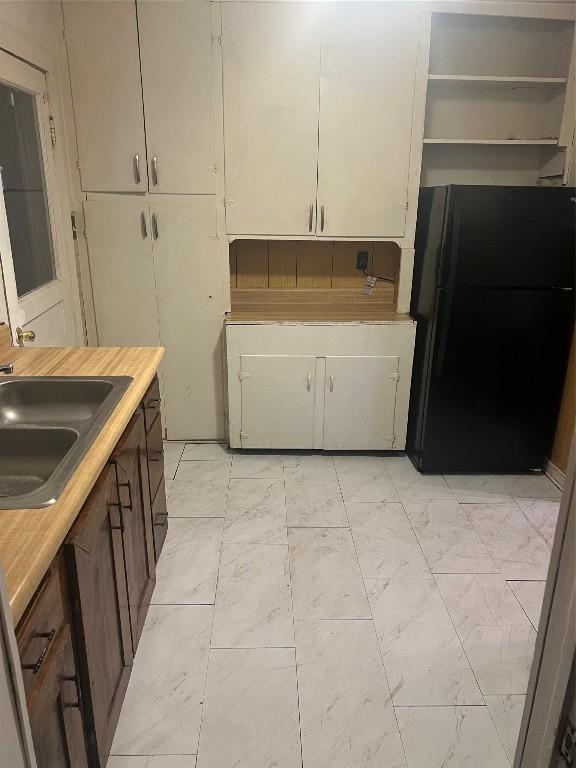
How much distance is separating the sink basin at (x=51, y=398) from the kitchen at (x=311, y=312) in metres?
0.08

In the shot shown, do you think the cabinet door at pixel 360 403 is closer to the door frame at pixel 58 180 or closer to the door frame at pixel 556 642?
the door frame at pixel 58 180

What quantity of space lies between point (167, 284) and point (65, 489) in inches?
85.5

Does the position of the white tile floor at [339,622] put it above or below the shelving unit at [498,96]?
below

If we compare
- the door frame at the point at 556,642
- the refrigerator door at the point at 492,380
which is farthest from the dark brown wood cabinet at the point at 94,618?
the refrigerator door at the point at 492,380

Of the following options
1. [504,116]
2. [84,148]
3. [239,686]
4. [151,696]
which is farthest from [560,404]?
[84,148]

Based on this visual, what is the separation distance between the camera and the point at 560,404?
10.3ft

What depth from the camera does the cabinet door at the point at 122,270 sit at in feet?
10.2

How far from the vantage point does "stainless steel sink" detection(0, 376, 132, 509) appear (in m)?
1.29

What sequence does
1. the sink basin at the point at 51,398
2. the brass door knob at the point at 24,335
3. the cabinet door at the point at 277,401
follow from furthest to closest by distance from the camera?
the cabinet door at the point at 277,401, the brass door knob at the point at 24,335, the sink basin at the point at 51,398

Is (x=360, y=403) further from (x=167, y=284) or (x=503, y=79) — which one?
(x=503, y=79)

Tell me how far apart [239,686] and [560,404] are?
2284mm

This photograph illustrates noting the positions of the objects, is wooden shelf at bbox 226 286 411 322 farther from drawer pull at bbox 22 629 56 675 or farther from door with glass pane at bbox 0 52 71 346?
drawer pull at bbox 22 629 56 675

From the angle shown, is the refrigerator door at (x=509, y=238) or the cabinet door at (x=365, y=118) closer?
the refrigerator door at (x=509, y=238)

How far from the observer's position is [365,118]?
3000mm
